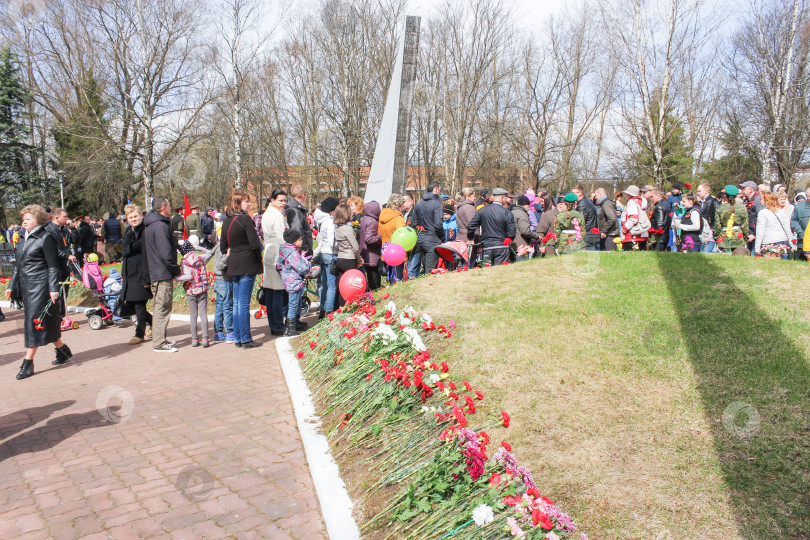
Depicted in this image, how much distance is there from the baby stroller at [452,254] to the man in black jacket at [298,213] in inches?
90.0

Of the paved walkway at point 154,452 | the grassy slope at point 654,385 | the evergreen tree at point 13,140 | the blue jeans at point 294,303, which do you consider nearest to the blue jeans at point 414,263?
the blue jeans at point 294,303

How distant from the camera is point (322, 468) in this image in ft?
14.2

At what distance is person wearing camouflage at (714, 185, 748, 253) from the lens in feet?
33.6

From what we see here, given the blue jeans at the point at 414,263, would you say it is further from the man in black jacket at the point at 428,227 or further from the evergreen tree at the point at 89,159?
the evergreen tree at the point at 89,159

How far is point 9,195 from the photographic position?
103ft

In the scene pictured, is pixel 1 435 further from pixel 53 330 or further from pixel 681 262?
pixel 681 262

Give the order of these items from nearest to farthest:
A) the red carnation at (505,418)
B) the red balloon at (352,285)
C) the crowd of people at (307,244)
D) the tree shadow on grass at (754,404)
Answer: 1. the tree shadow on grass at (754,404)
2. the red carnation at (505,418)
3. the crowd of people at (307,244)
4. the red balloon at (352,285)

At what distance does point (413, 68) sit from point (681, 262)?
823 cm

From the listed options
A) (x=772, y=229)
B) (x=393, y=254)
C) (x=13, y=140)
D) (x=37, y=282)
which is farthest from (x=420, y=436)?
(x=13, y=140)

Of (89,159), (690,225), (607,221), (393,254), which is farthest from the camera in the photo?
(89,159)

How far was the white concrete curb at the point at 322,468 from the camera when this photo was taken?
355cm

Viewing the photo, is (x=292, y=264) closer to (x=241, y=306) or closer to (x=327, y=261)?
(x=327, y=261)

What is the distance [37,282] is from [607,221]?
387 inches

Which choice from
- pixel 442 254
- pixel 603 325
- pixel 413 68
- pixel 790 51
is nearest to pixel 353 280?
pixel 442 254
